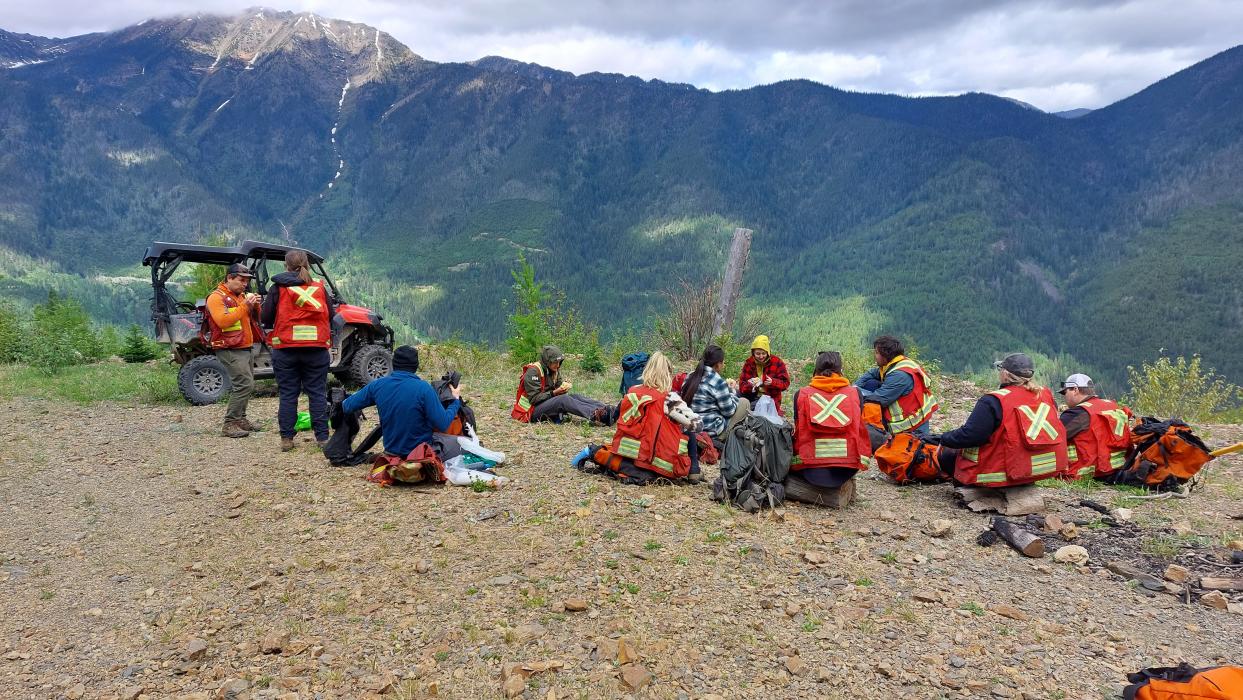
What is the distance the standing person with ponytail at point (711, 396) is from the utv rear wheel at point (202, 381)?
6.93 meters

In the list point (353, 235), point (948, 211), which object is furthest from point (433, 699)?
point (353, 235)

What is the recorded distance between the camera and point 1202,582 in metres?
4.28

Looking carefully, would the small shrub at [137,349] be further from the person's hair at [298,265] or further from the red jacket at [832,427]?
the red jacket at [832,427]

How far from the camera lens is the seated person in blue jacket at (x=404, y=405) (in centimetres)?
600

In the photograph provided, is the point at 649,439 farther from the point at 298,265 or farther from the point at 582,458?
the point at 298,265

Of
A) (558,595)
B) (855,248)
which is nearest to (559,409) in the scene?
(558,595)

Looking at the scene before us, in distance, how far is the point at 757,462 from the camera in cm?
581

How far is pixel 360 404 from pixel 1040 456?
581 centimetres

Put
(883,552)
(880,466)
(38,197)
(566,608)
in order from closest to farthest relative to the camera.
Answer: (566,608) < (883,552) < (880,466) < (38,197)

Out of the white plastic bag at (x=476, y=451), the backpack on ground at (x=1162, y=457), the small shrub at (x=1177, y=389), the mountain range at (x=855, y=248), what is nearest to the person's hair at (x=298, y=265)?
the white plastic bag at (x=476, y=451)

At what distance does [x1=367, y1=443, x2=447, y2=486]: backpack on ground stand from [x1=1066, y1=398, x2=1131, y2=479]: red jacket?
6.00 m

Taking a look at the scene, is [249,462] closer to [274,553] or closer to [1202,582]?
[274,553]

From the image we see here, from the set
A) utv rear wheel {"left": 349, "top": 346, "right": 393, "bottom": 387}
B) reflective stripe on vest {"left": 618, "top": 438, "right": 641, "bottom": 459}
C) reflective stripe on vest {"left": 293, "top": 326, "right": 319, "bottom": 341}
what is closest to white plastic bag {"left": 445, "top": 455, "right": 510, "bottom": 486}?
reflective stripe on vest {"left": 618, "top": 438, "right": 641, "bottom": 459}

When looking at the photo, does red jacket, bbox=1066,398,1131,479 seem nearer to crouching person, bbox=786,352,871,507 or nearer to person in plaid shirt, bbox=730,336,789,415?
crouching person, bbox=786,352,871,507
